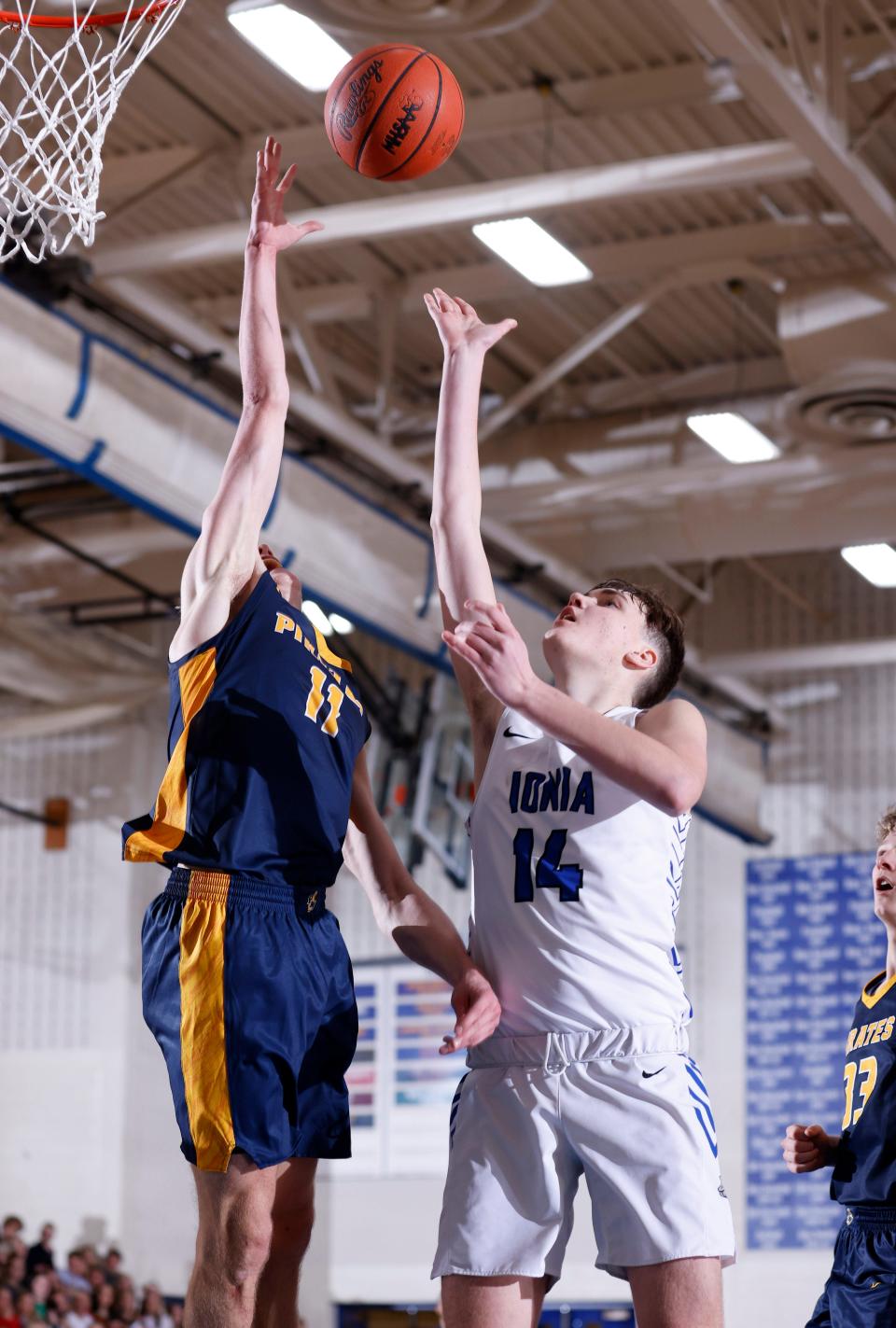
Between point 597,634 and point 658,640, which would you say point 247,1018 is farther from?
point 658,640

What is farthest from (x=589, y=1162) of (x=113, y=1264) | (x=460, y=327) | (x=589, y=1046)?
(x=113, y=1264)

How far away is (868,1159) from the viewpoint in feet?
18.5

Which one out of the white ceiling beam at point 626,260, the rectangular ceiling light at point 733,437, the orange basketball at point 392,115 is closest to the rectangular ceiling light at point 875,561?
the rectangular ceiling light at point 733,437

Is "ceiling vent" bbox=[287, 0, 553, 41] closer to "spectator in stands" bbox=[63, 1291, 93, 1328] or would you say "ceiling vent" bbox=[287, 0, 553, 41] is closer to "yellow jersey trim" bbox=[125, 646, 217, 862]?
"yellow jersey trim" bbox=[125, 646, 217, 862]

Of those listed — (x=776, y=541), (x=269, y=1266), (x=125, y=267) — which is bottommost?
(x=269, y=1266)

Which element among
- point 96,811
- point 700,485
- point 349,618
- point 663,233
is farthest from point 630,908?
point 96,811

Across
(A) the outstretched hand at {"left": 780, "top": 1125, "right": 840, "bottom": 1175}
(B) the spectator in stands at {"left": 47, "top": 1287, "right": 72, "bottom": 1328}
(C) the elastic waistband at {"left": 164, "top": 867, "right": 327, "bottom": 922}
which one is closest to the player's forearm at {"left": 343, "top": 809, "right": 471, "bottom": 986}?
(C) the elastic waistband at {"left": 164, "top": 867, "right": 327, "bottom": 922}

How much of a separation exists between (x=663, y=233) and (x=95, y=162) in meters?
9.64

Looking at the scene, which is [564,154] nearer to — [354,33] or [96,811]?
[354,33]

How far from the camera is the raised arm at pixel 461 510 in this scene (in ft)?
15.1

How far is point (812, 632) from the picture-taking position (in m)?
19.5

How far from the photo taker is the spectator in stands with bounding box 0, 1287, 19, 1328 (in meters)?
16.0

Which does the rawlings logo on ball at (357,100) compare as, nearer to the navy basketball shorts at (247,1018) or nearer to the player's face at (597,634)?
the player's face at (597,634)

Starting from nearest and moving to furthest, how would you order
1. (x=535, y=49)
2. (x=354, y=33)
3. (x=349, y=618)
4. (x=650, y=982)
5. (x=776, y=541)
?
(x=650, y=982)
(x=354, y=33)
(x=535, y=49)
(x=349, y=618)
(x=776, y=541)
